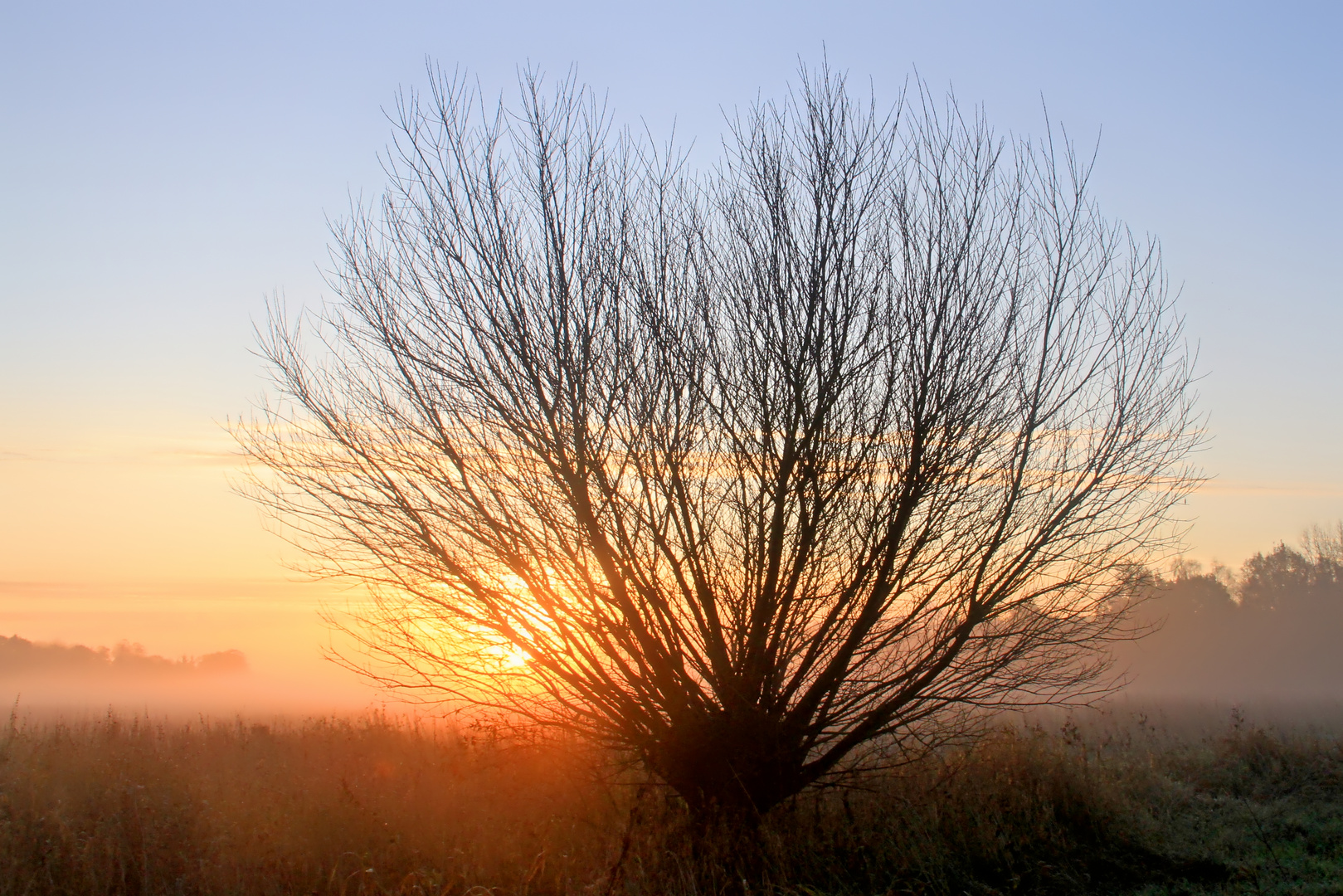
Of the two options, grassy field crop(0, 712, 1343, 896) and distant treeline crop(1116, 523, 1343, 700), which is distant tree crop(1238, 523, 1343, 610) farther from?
grassy field crop(0, 712, 1343, 896)

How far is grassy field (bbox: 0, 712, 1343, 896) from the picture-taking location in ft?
19.6

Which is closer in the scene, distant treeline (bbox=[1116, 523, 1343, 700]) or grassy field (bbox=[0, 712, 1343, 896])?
grassy field (bbox=[0, 712, 1343, 896])

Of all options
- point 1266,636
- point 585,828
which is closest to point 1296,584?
point 1266,636

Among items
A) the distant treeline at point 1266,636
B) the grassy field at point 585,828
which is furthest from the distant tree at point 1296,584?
the grassy field at point 585,828

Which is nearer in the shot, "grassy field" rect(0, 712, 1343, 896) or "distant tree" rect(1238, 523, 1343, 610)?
"grassy field" rect(0, 712, 1343, 896)

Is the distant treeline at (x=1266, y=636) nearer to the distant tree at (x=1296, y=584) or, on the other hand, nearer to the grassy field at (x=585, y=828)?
the distant tree at (x=1296, y=584)

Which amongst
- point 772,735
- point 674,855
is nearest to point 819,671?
point 772,735

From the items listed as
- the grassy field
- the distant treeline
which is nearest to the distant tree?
the distant treeline

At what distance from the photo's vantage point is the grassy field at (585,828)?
5.98 meters

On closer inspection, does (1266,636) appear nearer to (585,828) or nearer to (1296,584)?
(1296,584)

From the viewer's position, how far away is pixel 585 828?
714cm

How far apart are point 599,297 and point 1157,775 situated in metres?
9.42

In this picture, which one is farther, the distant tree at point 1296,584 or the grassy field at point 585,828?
the distant tree at point 1296,584

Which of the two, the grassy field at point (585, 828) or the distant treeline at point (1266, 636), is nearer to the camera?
the grassy field at point (585, 828)
